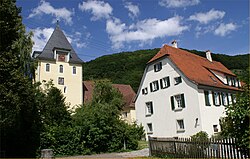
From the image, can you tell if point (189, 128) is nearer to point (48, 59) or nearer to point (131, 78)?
point (48, 59)

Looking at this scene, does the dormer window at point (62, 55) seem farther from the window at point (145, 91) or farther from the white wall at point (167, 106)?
the window at point (145, 91)

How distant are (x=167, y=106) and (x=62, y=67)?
21106 millimetres

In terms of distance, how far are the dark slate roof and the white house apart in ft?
55.1

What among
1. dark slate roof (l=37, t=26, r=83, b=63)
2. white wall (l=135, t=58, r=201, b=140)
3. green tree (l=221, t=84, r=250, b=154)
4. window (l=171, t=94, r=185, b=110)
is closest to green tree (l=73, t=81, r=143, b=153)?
white wall (l=135, t=58, r=201, b=140)

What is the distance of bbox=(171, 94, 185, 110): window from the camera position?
26328mm

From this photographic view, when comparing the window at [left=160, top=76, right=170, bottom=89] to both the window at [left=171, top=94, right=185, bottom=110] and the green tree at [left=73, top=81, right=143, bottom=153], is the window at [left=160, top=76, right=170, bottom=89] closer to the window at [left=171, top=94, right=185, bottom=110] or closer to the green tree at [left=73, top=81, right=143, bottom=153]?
the window at [left=171, top=94, right=185, bottom=110]

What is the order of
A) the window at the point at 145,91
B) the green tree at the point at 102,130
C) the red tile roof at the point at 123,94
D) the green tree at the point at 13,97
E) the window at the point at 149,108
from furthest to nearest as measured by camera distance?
the red tile roof at the point at 123,94 → the window at the point at 145,91 → the window at the point at 149,108 → the green tree at the point at 102,130 → the green tree at the point at 13,97

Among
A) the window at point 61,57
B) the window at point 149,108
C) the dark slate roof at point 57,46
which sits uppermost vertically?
the dark slate roof at point 57,46

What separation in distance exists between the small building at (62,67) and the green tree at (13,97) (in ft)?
72.3

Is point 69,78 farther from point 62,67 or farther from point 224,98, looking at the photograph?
point 224,98

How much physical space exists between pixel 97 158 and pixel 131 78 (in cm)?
4943

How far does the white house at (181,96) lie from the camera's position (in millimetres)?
25062

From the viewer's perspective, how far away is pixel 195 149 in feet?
42.4

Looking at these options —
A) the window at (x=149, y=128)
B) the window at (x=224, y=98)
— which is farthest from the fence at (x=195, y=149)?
Result: the window at (x=224, y=98)
